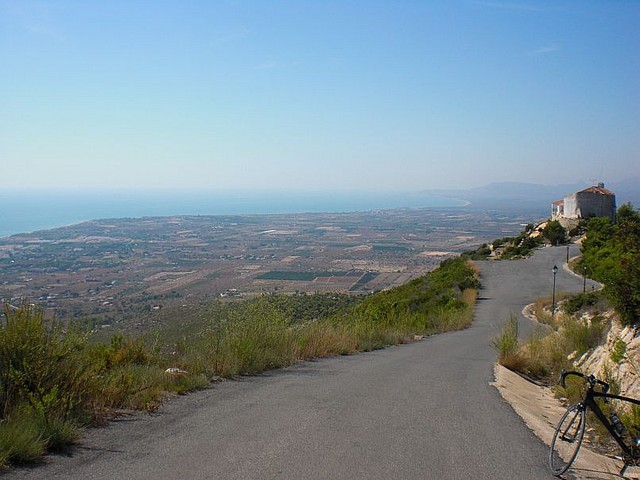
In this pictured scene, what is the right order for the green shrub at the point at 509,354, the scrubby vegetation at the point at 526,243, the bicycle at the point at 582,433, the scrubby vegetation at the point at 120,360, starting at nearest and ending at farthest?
the bicycle at the point at 582,433
the scrubby vegetation at the point at 120,360
the green shrub at the point at 509,354
the scrubby vegetation at the point at 526,243

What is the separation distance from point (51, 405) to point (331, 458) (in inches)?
105

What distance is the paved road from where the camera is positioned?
14.9 feet

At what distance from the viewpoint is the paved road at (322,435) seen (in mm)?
4527

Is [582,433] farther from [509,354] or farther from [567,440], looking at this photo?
[509,354]

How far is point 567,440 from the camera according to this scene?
491cm

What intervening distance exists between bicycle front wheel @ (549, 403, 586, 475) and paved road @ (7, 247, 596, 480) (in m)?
0.13

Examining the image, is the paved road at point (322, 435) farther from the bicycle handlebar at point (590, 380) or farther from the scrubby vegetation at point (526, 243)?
the scrubby vegetation at point (526, 243)

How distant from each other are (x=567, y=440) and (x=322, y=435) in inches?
87.9

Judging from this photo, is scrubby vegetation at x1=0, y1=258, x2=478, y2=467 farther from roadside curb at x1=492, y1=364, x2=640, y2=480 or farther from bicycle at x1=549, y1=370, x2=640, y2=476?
bicycle at x1=549, y1=370, x2=640, y2=476

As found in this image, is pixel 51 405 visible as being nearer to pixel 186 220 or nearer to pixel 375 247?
pixel 375 247

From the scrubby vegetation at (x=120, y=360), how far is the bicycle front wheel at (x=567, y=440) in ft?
13.6


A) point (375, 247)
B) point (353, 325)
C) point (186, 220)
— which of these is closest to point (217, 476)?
point (353, 325)

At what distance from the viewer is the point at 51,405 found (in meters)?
5.21

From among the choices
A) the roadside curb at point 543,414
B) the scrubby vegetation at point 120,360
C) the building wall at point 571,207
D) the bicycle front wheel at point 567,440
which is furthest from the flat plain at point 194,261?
the building wall at point 571,207
